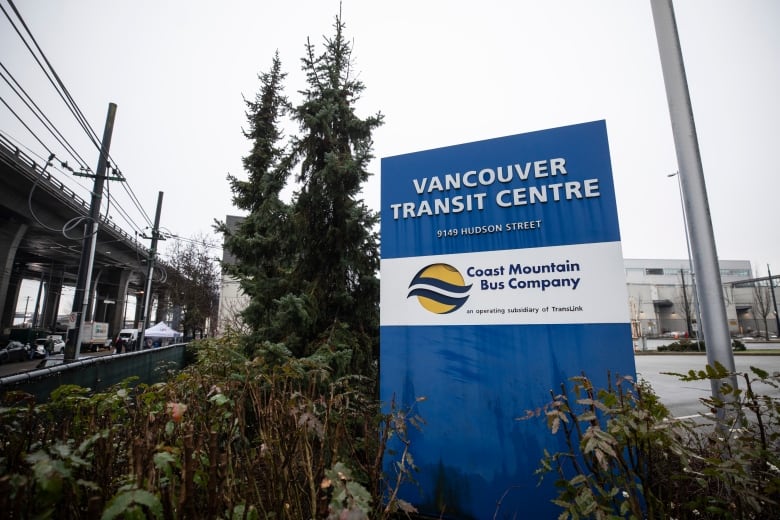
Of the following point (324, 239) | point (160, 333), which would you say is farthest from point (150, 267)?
point (324, 239)

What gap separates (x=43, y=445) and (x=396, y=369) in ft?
8.39

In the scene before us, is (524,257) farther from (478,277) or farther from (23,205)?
(23,205)

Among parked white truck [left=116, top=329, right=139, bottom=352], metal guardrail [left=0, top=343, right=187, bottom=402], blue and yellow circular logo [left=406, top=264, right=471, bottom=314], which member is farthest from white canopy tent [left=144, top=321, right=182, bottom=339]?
blue and yellow circular logo [left=406, top=264, right=471, bottom=314]

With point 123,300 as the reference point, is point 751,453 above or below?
below

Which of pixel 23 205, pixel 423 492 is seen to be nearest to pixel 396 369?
pixel 423 492

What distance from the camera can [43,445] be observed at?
1721mm

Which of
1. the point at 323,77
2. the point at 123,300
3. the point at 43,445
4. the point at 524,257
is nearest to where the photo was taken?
the point at 43,445

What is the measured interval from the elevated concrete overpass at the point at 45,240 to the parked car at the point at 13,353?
337 centimetres

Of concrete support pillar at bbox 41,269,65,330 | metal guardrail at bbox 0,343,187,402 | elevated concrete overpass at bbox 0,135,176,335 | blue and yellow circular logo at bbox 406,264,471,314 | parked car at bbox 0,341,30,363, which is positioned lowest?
parked car at bbox 0,341,30,363

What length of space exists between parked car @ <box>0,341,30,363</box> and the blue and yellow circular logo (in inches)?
1123

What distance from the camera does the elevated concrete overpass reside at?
18.9m

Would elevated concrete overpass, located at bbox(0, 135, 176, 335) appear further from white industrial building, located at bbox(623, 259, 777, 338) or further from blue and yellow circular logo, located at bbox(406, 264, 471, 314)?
white industrial building, located at bbox(623, 259, 777, 338)

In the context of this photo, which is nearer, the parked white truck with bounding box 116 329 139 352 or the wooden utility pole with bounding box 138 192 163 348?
the wooden utility pole with bounding box 138 192 163 348

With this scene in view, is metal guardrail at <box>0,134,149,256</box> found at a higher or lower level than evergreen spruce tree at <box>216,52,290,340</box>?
higher
